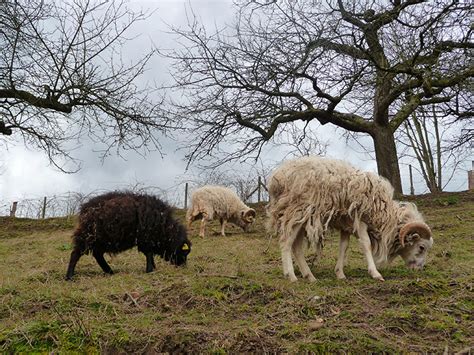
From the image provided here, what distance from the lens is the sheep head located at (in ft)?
23.2

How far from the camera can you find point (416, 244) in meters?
7.18

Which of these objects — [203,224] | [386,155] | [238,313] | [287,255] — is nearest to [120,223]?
[287,255]

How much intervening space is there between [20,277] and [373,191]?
536 cm

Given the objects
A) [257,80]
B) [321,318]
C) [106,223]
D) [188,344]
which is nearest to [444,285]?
[321,318]

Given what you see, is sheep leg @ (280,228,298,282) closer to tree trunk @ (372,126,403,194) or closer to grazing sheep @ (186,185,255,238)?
grazing sheep @ (186,185,255,238)

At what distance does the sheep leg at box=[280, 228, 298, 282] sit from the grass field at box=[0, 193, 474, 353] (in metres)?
0.23

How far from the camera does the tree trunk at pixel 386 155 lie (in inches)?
628

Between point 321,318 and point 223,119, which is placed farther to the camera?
point 223,119

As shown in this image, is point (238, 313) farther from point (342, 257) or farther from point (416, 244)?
point (416, 244)

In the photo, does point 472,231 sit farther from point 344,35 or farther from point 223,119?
point 223,119

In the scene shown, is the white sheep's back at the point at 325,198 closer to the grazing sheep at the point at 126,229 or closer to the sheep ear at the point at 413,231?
the sheep ear at the point at 413,231

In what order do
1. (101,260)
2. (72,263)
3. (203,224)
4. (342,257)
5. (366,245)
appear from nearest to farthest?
1. (366,245)
2. (342,257)
3. (72,263)
4. (101,260)
5. (203,224)

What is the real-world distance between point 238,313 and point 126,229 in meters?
3.33

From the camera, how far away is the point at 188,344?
4062 mm
